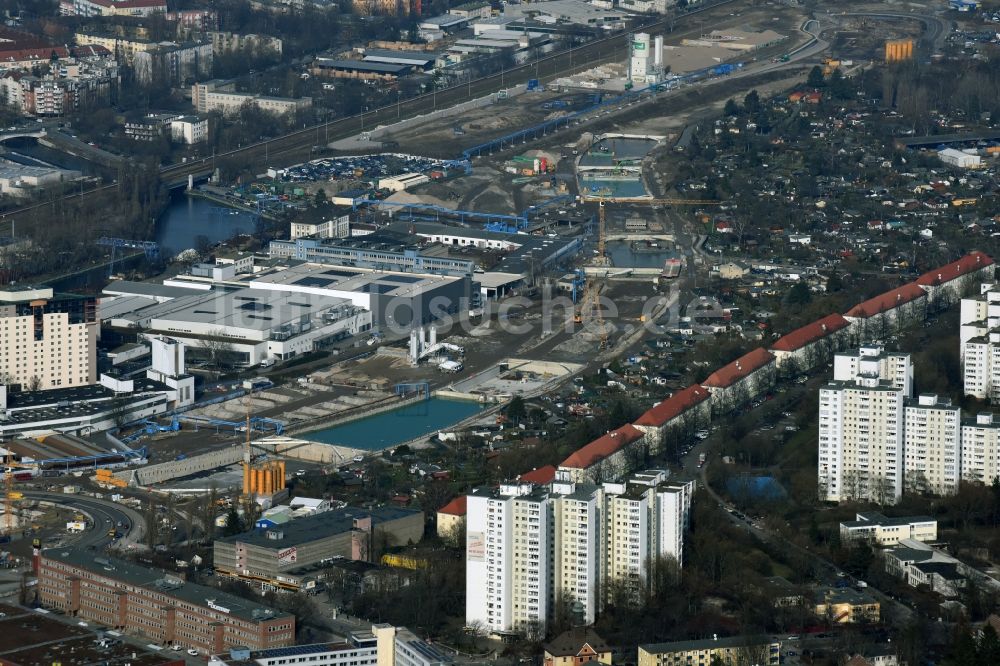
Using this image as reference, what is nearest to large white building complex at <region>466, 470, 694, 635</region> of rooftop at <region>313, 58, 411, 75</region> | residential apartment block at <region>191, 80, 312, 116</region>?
residential apartment block at <region>191, 80, 312, 116</region>

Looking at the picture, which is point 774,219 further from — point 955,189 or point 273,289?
point 273,289

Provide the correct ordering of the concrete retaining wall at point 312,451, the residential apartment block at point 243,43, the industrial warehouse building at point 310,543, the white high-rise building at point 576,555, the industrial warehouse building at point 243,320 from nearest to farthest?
the white high-rise building at point 576,555 < the industrial warehouse building at point 310,543 < the concrete retaining wall at point 312,451 < the industrial warehouse building at point 243,320 < the residential apartment block at point 243,43

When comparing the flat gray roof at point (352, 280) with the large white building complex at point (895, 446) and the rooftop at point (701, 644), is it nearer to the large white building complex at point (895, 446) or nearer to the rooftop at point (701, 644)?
the large white building complex at point (895, 446)

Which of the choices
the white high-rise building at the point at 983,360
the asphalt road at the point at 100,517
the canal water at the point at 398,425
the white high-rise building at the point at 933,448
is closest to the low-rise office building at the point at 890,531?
the white high-rise building at the point at 933,448

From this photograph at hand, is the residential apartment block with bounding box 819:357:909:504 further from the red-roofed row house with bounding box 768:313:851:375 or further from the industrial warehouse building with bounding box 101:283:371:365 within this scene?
the industrial warehouse building with bounding box 101:283:371:365

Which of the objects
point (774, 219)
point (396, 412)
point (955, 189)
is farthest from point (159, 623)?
point (955, 189)

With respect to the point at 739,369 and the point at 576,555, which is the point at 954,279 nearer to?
the point at 739,369
